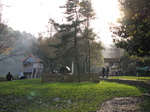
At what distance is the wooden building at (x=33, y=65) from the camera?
4605 cm

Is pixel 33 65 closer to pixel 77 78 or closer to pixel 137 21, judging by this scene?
pixel 77 78

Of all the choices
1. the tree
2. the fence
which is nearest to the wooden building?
the fence

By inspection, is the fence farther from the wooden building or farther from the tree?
the wooden building

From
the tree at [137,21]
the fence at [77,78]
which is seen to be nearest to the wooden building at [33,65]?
the fence at [77,78]

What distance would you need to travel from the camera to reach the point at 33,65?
47188 millimetres

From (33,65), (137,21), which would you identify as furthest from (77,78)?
(33,65)

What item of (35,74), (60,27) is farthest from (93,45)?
(35,74)

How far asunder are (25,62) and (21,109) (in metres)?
40.8

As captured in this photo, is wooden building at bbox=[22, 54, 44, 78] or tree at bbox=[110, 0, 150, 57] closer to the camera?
tree at bbox=[110, 0, 150, 57]

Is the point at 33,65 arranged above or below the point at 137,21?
below

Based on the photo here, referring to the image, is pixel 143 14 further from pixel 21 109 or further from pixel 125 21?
pixel 21 109

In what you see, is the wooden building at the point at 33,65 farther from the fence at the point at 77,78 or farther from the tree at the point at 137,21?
the tree at the point at 137,21

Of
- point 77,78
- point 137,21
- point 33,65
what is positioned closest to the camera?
point 137,21

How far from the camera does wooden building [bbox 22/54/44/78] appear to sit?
151 ft
